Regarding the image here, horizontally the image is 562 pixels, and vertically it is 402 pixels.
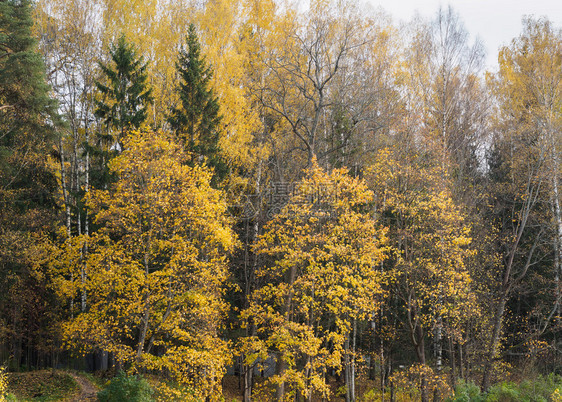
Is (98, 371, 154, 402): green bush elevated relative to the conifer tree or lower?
lower

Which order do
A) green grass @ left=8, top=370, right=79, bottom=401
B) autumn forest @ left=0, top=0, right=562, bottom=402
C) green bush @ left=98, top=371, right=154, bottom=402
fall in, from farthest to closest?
green grass @ left=8, top=370, right=79, bottom=401, autumn forest @ left=0, top=0, right=562, bottom=402, green bush @ left=98, top=371, right=154, bottom=402

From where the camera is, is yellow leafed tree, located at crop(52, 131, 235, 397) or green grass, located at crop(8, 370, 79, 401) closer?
yellow leafed tree, located at crop(52, 131, 235, 397)

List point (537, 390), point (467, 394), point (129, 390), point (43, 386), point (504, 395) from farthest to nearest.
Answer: point (43, 386) < point (504, 395) < point (537, 390) < point (467, 394) < point (129, 390)

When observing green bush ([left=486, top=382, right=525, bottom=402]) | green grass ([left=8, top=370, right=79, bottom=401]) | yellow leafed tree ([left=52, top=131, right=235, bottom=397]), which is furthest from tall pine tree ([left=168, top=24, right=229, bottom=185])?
green bush ([left=486, top=382, right=525, bottom=402])

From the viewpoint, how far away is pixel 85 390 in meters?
14.6

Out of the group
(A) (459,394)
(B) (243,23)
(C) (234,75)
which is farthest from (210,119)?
(A) (459,394)

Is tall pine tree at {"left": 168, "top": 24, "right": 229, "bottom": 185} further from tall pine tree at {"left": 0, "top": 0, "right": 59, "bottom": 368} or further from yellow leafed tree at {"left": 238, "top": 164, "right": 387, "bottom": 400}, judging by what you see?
tall pine tree at {"left": 0, "top": 0, "right": 59, "bottom": 368}

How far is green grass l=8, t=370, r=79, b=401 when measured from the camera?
13.4 meters

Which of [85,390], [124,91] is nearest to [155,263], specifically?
[85,390]

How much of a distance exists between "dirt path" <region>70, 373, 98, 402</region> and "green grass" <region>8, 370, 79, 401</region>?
0.24 metres

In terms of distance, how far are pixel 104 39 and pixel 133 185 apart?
422 inches

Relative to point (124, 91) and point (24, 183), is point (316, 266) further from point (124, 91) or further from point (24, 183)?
point (24, 183)

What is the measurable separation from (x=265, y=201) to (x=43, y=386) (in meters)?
9.44

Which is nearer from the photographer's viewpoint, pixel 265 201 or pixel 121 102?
pixel 121 102
